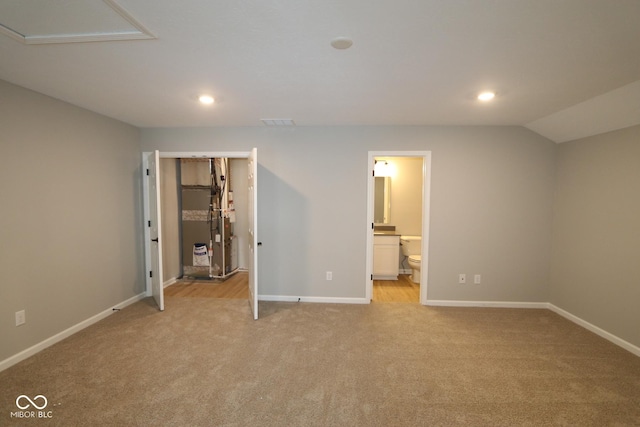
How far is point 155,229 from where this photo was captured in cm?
369

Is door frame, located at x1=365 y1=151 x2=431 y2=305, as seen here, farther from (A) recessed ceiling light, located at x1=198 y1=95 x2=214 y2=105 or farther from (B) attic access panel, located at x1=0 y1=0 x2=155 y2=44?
(B) attic access panel, located at x1=0 y1=0 x2=155 y2=44

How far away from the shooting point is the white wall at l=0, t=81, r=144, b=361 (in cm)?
240

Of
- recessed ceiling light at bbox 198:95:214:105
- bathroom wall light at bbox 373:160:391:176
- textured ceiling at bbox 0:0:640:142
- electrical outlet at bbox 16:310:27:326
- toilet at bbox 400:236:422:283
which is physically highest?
recessed ceiling light at bbox 198:95:214:105

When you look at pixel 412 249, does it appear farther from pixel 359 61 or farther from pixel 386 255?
pixel 359 61

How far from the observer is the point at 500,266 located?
12.2 ft

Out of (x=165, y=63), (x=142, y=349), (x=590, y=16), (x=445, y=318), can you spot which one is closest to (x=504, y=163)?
(x=445, y=318)

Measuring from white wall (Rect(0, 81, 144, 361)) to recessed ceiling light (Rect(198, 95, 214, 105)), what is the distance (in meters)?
1.41

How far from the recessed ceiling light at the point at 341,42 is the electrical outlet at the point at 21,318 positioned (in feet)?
11.1

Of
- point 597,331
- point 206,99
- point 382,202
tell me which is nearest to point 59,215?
point 206,99

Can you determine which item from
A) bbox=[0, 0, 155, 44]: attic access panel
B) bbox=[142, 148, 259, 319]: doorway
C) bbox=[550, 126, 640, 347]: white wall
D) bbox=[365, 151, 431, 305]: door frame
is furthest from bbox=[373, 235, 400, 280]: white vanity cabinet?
bbox=[0, 0, 155, 44]: attic access panel

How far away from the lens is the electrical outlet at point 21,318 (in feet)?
8.04

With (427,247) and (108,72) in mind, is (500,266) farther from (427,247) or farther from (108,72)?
(108,72)

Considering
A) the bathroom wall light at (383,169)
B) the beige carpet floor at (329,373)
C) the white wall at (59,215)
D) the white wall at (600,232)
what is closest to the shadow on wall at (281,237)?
the beige carpet floor at (329,373)

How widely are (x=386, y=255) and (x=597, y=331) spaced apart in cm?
272
